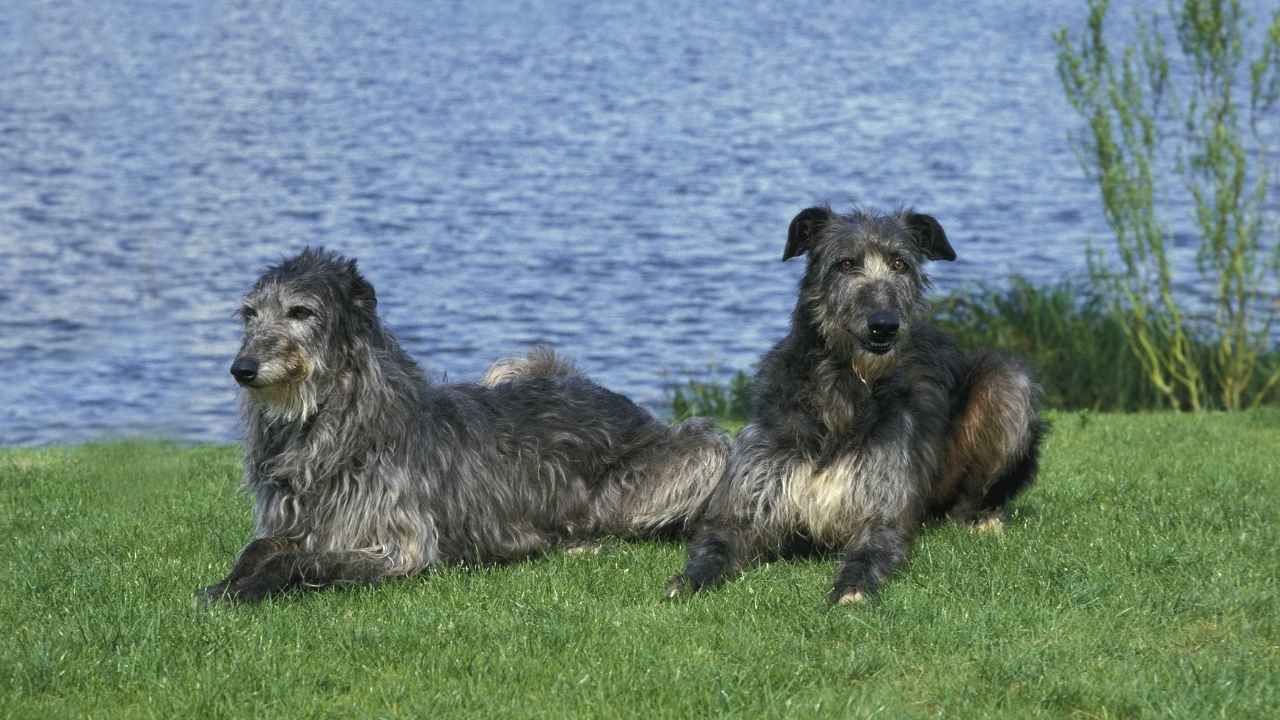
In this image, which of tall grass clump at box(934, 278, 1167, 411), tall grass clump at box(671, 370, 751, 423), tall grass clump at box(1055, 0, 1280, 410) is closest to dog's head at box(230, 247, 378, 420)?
tall grass clump at box(671, 370, 751, 423)

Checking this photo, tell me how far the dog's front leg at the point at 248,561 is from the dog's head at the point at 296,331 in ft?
2.34

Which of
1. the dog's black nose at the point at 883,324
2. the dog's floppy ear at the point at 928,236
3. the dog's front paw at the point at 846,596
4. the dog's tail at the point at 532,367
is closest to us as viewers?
the dog's front paw at the point at 846,596

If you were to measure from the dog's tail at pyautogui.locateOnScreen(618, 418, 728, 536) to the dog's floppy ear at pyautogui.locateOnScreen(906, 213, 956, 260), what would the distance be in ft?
6.42

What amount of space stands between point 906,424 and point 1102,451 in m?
4.39

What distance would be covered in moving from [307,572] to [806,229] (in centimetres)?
347

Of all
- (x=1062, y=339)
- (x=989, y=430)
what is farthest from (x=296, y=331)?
(x=1062, y=339)

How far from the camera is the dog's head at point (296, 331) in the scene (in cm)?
902

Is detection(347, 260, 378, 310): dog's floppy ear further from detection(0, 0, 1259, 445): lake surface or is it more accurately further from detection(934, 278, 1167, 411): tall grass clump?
detection(934, 278, 1167, 411): tall grass clump

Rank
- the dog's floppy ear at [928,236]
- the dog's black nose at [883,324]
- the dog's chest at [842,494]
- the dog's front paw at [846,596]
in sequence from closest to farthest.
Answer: the dog's front paw at [846,596], the dog's black nose at [883,324], the dog's chest at [842,494], the dog's floppy ear at [928,236]

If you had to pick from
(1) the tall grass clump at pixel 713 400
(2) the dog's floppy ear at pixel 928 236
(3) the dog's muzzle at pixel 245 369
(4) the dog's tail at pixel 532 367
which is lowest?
(1) the tall grass clump at pixel 713 400

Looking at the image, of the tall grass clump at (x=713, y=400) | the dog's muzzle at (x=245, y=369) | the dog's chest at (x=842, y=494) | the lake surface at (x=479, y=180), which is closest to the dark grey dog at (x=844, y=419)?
the dog's chest at (x=842, y=494)

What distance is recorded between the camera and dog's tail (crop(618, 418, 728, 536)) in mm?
10812

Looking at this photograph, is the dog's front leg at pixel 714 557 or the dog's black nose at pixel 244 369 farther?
the dog's front leg at pixel 714 557

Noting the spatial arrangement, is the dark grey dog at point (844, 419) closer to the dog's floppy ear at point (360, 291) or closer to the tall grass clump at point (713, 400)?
the dog's floppy ear at point (360, 291)
